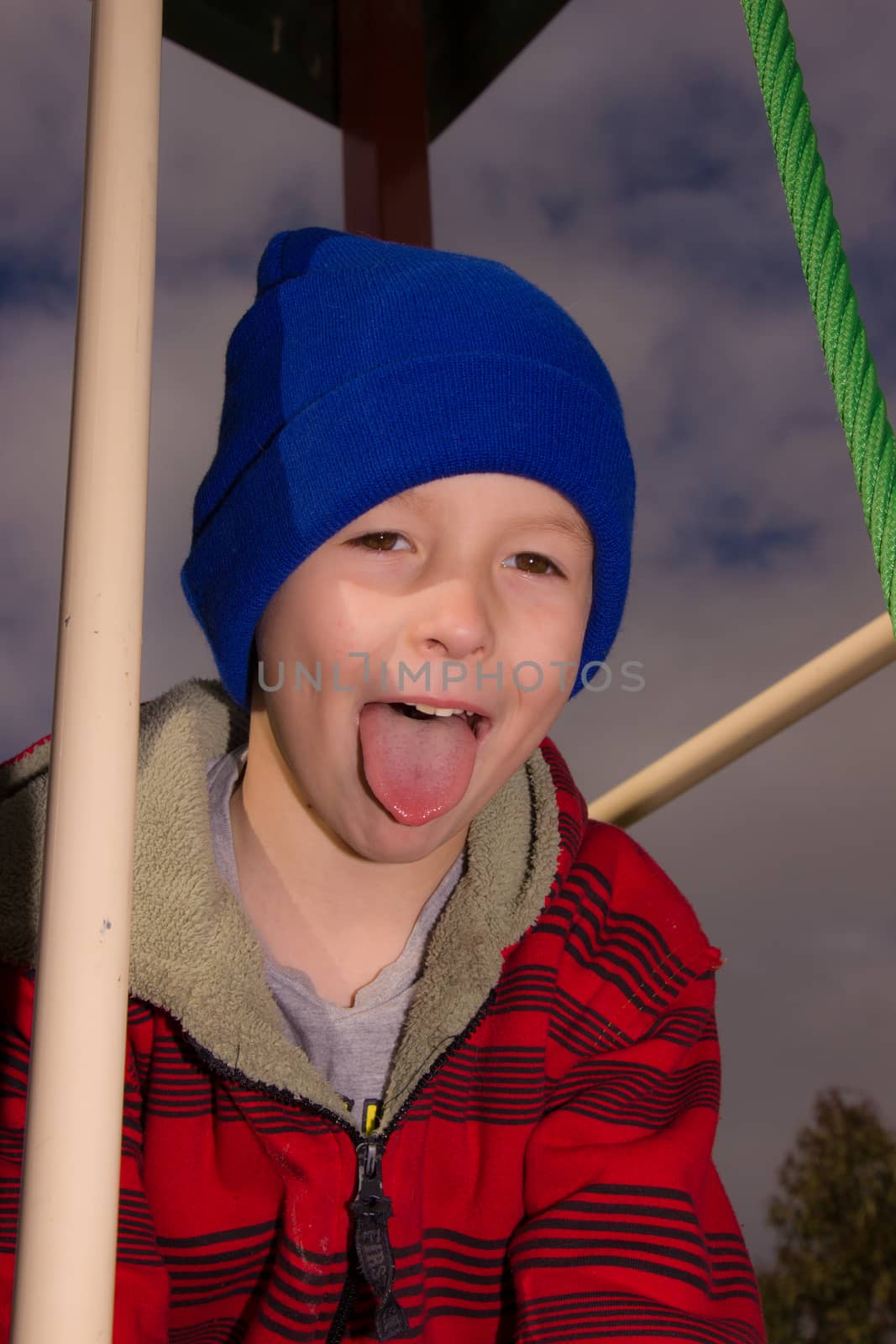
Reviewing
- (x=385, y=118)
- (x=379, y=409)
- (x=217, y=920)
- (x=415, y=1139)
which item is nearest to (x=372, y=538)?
(x=379, y=409)

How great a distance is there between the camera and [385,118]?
1.54 meters

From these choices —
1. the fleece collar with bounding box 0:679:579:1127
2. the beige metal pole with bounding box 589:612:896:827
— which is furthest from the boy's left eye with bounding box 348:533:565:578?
the beige metal pole with bounding box 589:612:896:827

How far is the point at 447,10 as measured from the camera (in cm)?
165

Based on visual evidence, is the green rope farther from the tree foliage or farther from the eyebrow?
the tree foliage

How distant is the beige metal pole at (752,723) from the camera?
901 millimetres

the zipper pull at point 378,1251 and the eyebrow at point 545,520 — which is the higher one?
the eyebrow at point 545,520

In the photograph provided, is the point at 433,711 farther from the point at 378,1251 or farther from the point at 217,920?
the point at 378,1251

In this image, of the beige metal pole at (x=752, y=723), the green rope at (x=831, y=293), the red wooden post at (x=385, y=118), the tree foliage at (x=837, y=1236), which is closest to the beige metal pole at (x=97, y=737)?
the green rope at (x=831, y=293)

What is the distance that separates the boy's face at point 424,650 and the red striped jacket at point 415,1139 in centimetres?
10

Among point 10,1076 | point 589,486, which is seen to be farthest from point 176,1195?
point 589,486

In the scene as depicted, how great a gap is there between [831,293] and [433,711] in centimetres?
31

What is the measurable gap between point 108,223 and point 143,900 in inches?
16.3

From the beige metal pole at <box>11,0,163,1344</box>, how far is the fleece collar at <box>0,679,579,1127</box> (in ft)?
1.12

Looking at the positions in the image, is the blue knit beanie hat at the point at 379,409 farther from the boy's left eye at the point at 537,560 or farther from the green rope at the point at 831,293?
the green rope at the point at 831,293
